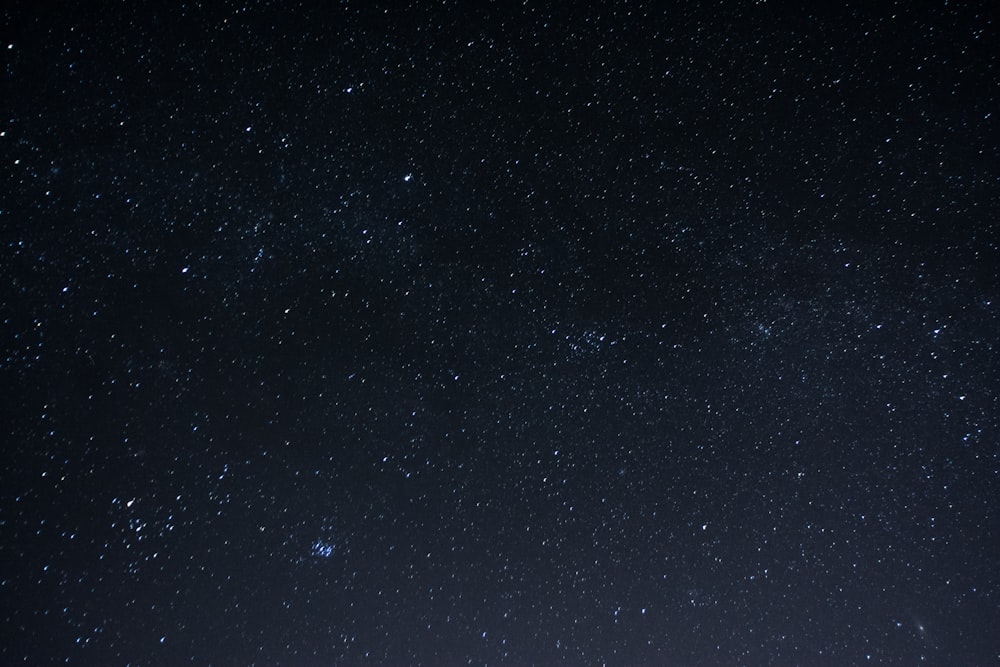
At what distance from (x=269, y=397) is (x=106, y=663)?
59 centimetres

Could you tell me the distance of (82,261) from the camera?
4.16ft

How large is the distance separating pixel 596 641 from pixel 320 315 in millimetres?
888

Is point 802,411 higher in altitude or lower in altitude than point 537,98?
lower

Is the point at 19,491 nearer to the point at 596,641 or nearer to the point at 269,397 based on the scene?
the point at 269,397

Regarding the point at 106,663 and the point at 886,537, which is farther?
the point at 886,537

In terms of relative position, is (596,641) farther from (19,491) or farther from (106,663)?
(19,491)

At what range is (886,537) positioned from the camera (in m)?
1.42

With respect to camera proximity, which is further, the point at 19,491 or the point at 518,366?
the point at 518,366

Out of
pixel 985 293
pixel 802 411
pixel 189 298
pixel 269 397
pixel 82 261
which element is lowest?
pixel 802 411

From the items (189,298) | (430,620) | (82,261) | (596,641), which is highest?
(82,261)

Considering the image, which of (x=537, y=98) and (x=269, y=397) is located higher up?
(x=537, y=98)

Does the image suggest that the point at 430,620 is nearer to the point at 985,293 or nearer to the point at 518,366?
the point at 518,366

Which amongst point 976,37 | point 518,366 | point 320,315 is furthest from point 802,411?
point 320,315

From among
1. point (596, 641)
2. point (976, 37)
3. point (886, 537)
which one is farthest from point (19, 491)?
point (976, 37)
